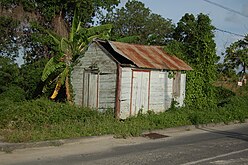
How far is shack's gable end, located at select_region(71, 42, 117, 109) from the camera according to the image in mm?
15945

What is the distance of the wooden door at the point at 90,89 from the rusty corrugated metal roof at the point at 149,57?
5.59 feet

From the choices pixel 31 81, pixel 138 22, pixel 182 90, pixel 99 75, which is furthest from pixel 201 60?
pixel 138 22

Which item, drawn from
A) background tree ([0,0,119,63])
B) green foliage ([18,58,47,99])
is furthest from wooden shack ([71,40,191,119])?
background tree ([0,0,119,63])

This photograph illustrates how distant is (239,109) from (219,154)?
10.9 metres

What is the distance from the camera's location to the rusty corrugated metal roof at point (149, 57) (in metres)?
16.6

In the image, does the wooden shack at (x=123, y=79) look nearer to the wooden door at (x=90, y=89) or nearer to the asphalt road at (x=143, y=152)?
the wooden door at (x=90, y=89)

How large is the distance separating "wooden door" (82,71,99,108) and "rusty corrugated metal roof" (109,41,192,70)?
5.59 ft

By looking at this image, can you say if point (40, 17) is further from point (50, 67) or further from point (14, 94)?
point (50, 67)

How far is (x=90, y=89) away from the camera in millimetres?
16828

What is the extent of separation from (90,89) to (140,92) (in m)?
2.39

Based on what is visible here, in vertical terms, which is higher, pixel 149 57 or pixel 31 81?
pixel 149 57

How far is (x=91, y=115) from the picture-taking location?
14.2m

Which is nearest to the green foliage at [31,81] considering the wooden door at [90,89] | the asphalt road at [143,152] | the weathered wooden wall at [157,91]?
the wooden door at [90,89]

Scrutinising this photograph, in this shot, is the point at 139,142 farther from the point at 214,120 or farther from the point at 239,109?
the point at 239,109
